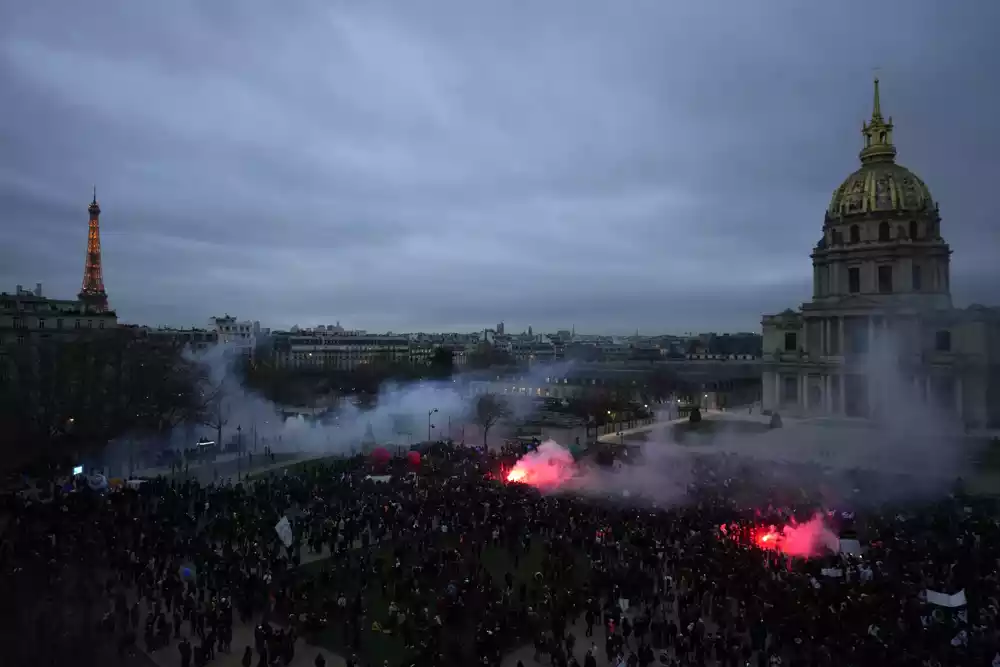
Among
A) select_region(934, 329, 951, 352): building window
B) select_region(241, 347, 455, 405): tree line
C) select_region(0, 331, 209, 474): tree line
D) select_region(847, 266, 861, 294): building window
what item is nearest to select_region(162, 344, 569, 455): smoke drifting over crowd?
select_region(0, 331, 209, 474): tree line

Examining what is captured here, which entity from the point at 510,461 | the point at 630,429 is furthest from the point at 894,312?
the point at 510,461

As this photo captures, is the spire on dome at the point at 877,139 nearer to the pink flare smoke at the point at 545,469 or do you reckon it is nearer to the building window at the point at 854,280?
the building window at the point at 854,280

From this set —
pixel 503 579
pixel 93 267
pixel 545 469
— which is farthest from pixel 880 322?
pixel 93 267

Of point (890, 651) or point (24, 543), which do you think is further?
point (24, 543)

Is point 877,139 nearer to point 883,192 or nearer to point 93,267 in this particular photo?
point 883,192

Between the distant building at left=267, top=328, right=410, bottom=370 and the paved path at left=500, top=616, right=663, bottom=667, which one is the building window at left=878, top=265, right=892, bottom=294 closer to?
the paved path at left=500, top=616, right=663, bottom=667

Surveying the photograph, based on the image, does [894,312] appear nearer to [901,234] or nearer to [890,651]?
[901,234]
